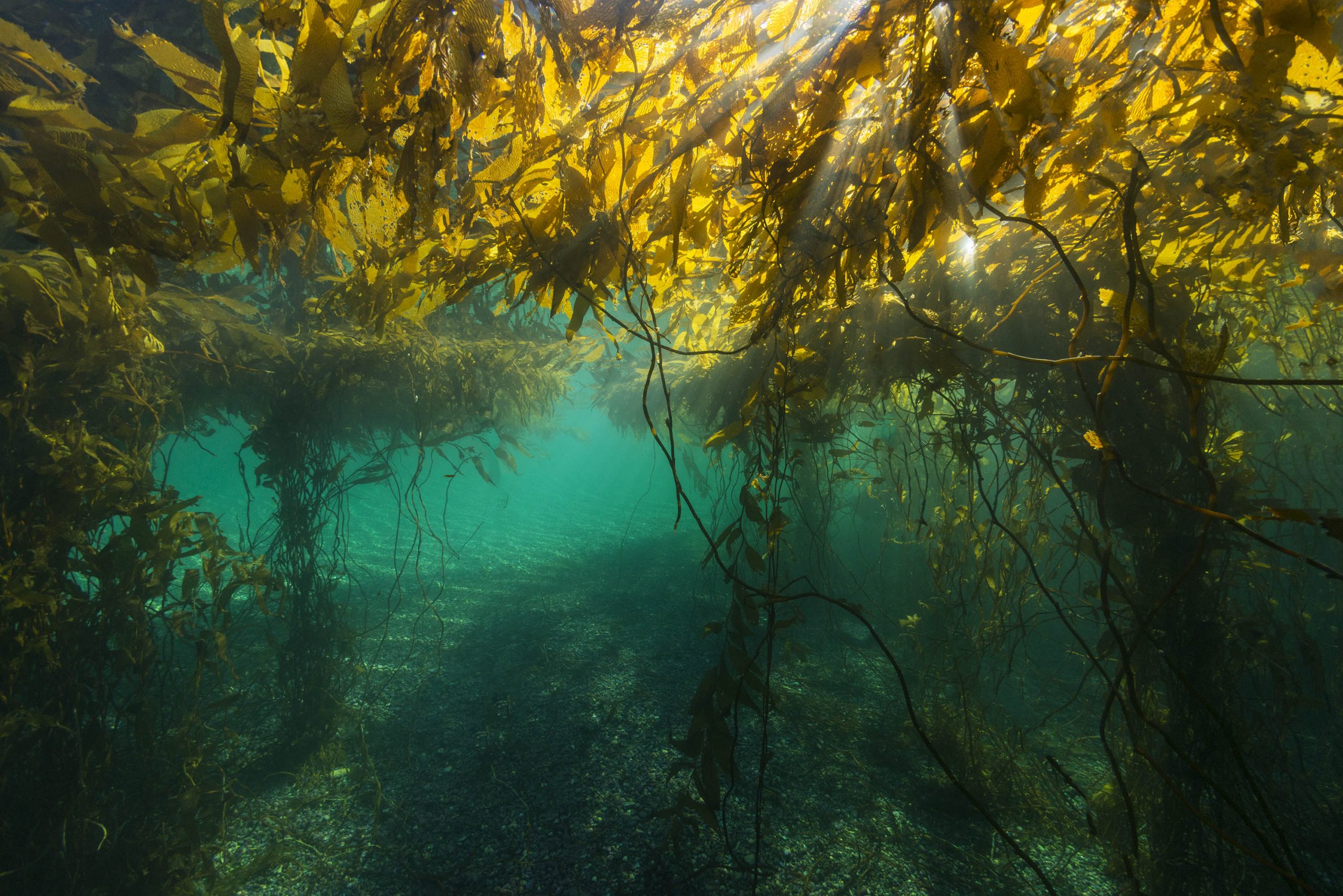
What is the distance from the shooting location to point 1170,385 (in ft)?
6.40

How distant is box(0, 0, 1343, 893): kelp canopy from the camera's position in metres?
0.97

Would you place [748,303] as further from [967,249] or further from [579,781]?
[579,781]

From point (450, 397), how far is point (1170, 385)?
470 centimetres

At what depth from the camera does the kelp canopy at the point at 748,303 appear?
3.19ft

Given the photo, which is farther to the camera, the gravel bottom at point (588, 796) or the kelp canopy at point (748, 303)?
the gravel bottom at point (588, 796)

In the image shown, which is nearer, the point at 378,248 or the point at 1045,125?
the point at 1045,125

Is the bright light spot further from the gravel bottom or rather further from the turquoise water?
the gravel bottom

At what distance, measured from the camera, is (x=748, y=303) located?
1443 millimetres

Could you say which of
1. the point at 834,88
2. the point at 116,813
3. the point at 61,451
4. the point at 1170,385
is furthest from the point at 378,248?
the point at 1170,385

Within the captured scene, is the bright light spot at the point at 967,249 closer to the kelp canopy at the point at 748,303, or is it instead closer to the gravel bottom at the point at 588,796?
the kelp canopy at the point at 748,303

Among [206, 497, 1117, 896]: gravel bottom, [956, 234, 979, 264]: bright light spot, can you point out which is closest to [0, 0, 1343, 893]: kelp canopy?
[956, 234, 979, 264]: bright light spot

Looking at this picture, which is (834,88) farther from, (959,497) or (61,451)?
(959,497)

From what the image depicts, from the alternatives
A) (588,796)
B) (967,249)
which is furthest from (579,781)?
(967,249)

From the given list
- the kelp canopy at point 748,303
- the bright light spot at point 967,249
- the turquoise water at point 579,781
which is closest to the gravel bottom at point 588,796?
the turquoise water at point 579,781
